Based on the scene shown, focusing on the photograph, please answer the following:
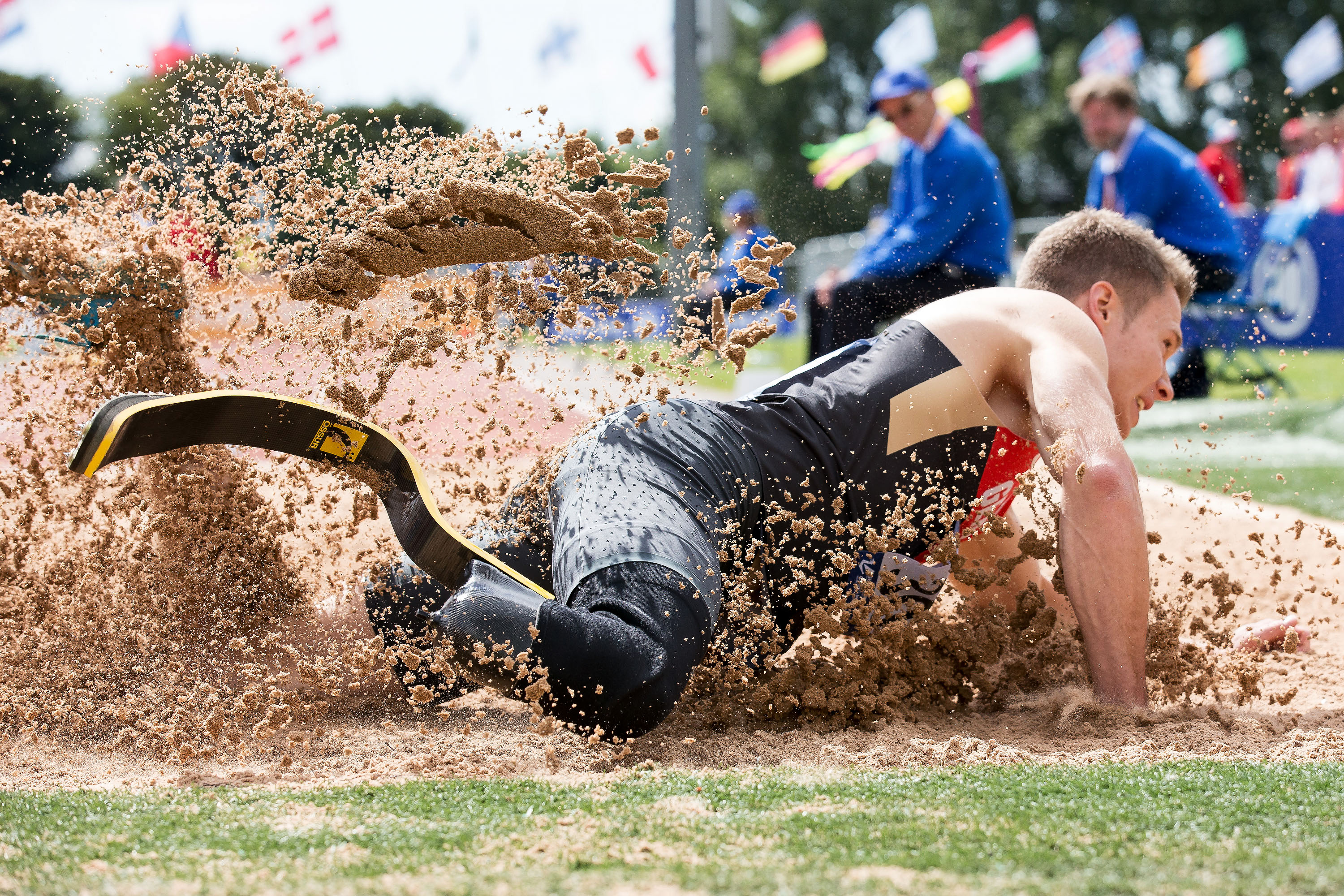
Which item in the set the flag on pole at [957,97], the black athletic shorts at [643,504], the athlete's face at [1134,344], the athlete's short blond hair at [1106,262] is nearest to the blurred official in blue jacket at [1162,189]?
the athlete's short blond hair at [1106,262]

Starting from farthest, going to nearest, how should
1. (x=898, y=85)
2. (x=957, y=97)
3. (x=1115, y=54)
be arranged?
(x=1115, y=54)
(x=957, y=97)
(x=898, y=85)

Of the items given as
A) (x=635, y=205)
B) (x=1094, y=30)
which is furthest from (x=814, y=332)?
(x=1094, y=30)

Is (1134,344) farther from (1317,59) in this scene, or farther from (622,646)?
(1317,59)

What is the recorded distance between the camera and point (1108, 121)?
21.6ft

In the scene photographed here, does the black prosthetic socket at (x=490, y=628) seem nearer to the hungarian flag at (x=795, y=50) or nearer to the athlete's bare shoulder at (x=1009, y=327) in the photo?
the athlete's bare shoulder at (x=1009, y=327)

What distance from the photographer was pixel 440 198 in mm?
2381

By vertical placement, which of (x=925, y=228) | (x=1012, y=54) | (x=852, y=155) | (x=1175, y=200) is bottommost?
(x=925, y=228)

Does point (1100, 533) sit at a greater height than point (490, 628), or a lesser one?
greater

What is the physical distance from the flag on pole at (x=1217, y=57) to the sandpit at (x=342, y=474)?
18648mm

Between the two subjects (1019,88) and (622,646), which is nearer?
(622,646)

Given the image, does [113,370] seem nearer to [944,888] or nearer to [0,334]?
[0,334]

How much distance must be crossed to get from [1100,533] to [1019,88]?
1336 inches

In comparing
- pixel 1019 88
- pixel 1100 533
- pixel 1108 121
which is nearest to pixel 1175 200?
pixel 1108 121

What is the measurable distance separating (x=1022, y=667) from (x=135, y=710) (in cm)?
180
